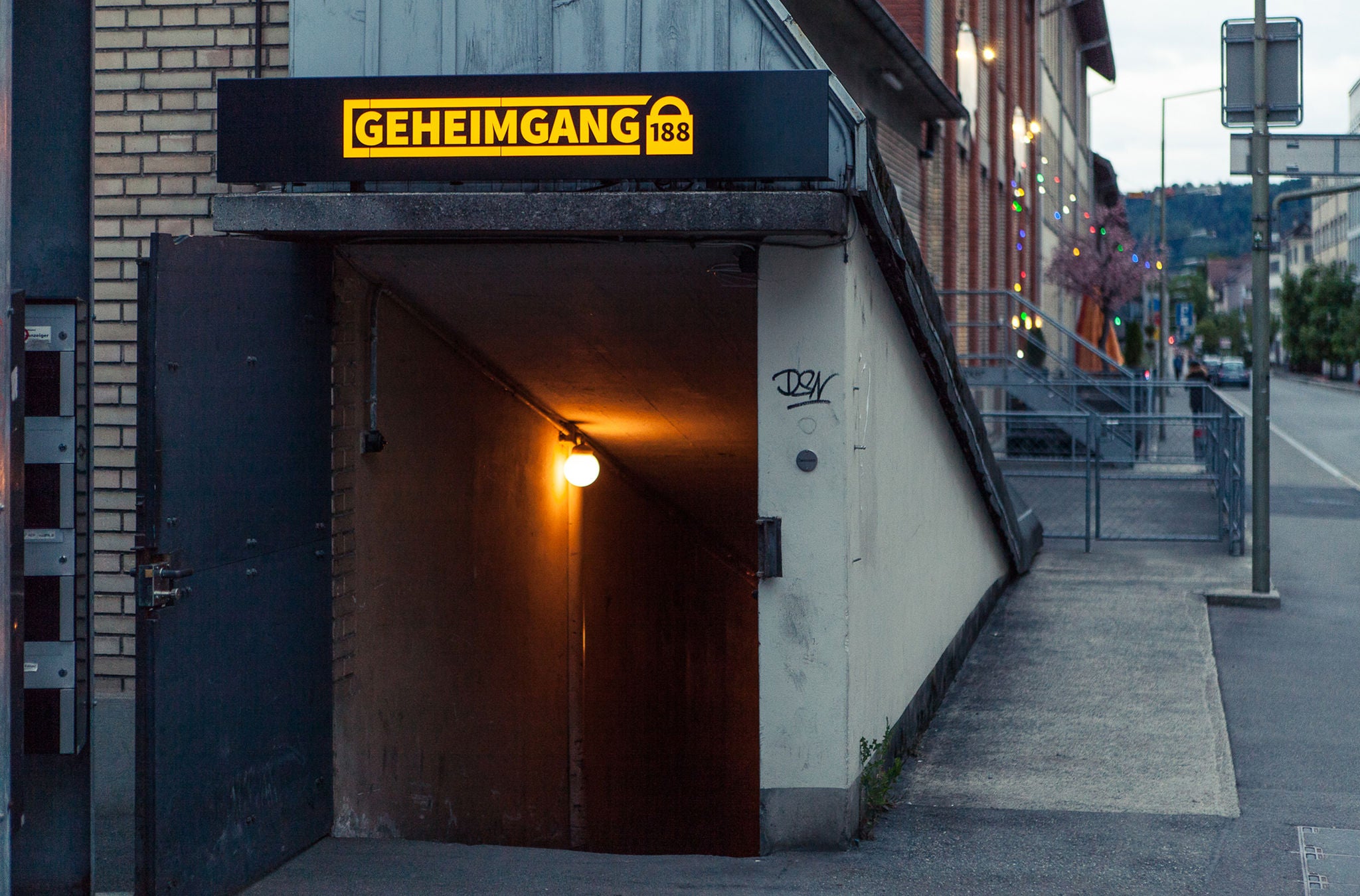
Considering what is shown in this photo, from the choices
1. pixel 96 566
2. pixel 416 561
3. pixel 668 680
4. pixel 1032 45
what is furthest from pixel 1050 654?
pixel 1032 45

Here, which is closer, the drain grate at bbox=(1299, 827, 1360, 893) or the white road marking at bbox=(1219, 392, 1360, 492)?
the drain grate at bbox=(1299, 827, 1360, 893)

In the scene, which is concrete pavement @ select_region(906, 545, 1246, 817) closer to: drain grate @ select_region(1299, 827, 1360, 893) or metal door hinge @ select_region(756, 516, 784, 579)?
drain grate @ select_region(1299, 827, 1360, 893)

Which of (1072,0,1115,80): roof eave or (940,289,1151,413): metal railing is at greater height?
(1072,0,1115,80): roof eave

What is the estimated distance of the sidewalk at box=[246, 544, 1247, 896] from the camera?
5.56 meters

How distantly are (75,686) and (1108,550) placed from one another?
11482 mm

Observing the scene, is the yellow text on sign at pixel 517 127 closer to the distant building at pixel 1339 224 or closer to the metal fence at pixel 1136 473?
the metal fence at pixel 1136 473

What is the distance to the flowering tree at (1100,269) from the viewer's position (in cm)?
3962

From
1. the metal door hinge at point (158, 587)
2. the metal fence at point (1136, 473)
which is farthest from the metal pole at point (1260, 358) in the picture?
the metal door hinge at point (158, 587)

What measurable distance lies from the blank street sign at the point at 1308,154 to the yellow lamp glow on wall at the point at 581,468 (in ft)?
20.5

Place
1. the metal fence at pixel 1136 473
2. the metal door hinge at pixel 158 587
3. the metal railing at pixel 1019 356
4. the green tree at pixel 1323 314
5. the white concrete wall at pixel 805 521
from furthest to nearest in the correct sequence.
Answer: the green tree at pixel 1323 314 → the metal railing at pixel 1019 356 → the metal fence at pixel 1136 473 → the white concrete wall at pixel 805 521 → the metal door hinge at pixel 158 587

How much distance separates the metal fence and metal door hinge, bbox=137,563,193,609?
423 inches

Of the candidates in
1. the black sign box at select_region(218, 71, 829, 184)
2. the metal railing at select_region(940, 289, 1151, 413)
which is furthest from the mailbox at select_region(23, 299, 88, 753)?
the metal railing at select_region(940, 289, 1151, 413)

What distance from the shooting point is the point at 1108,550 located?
1436cm

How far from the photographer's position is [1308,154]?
11.7 meters
